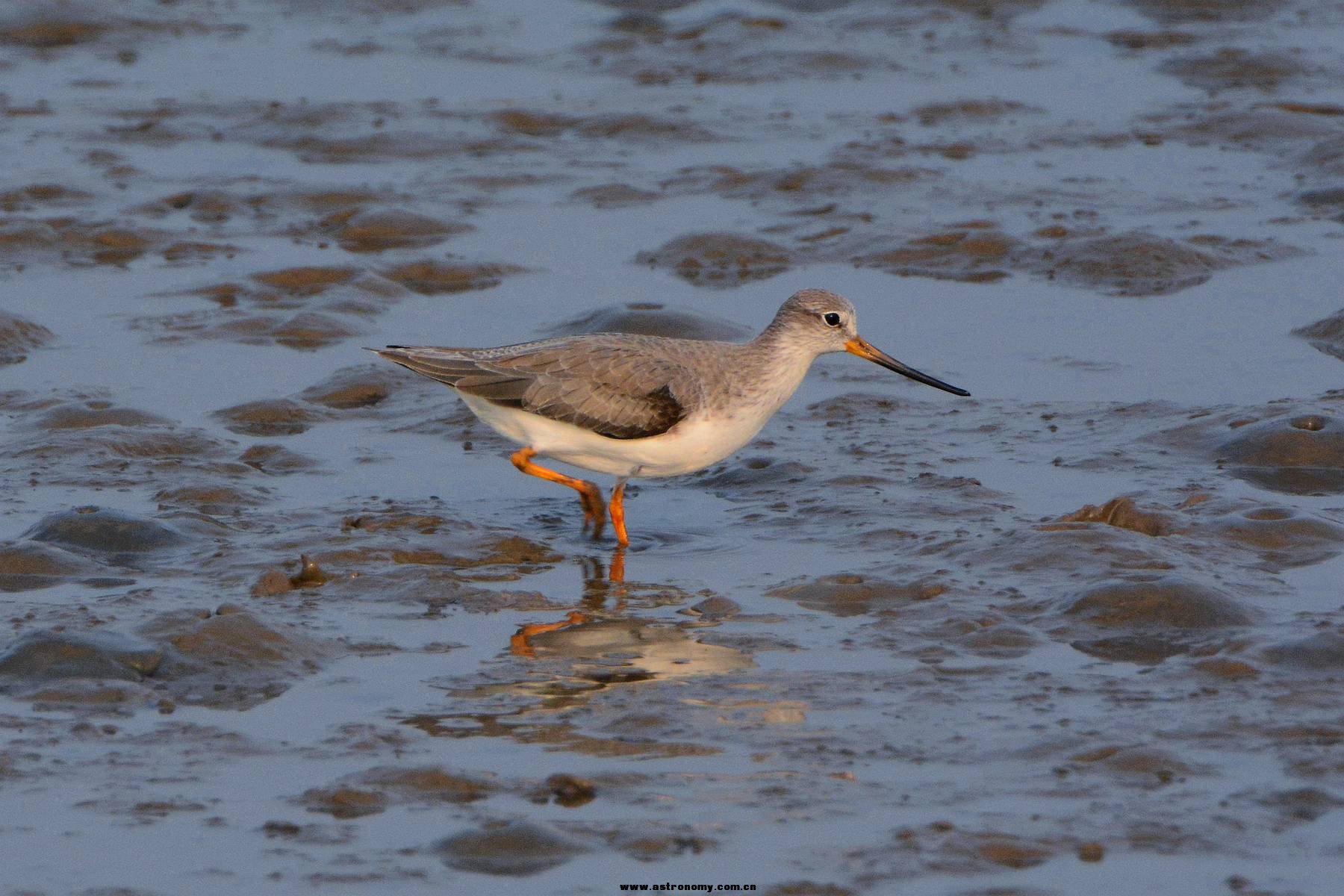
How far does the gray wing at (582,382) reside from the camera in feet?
30.0

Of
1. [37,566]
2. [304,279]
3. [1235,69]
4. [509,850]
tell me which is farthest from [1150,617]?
[1235,69]

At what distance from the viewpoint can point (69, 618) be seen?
25.9ft

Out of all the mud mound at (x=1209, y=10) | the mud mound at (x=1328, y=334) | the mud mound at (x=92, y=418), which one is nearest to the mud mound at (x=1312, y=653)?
the mud mound at (x=1328, y=334)

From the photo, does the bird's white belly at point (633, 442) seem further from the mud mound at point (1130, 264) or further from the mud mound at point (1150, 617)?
the mud mound at point (1130, 264)

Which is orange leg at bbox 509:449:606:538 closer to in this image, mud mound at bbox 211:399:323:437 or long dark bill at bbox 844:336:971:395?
long dark bill at bbox 844:336:971:395

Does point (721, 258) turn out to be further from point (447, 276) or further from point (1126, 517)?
point (1126, 517)

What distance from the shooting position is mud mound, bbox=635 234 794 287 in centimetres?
1374

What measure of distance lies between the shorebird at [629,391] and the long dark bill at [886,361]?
15cm

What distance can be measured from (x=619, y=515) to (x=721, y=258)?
499 cm

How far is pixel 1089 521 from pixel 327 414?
483 centimetres

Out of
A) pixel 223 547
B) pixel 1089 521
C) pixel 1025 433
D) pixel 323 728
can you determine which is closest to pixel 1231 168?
pixel 1025 433

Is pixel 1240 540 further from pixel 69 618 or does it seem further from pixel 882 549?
pixel 69 618

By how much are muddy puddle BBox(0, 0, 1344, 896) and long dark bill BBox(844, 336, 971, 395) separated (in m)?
0.52

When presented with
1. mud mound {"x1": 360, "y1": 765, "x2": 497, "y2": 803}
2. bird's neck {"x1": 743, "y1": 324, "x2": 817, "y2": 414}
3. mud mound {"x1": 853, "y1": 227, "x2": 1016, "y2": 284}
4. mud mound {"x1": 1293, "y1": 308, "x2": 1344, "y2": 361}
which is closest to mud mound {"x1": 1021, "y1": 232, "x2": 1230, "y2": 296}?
mud mound {"x1": 853, "y1": 227, "x2": 1016, "y2": 284}
